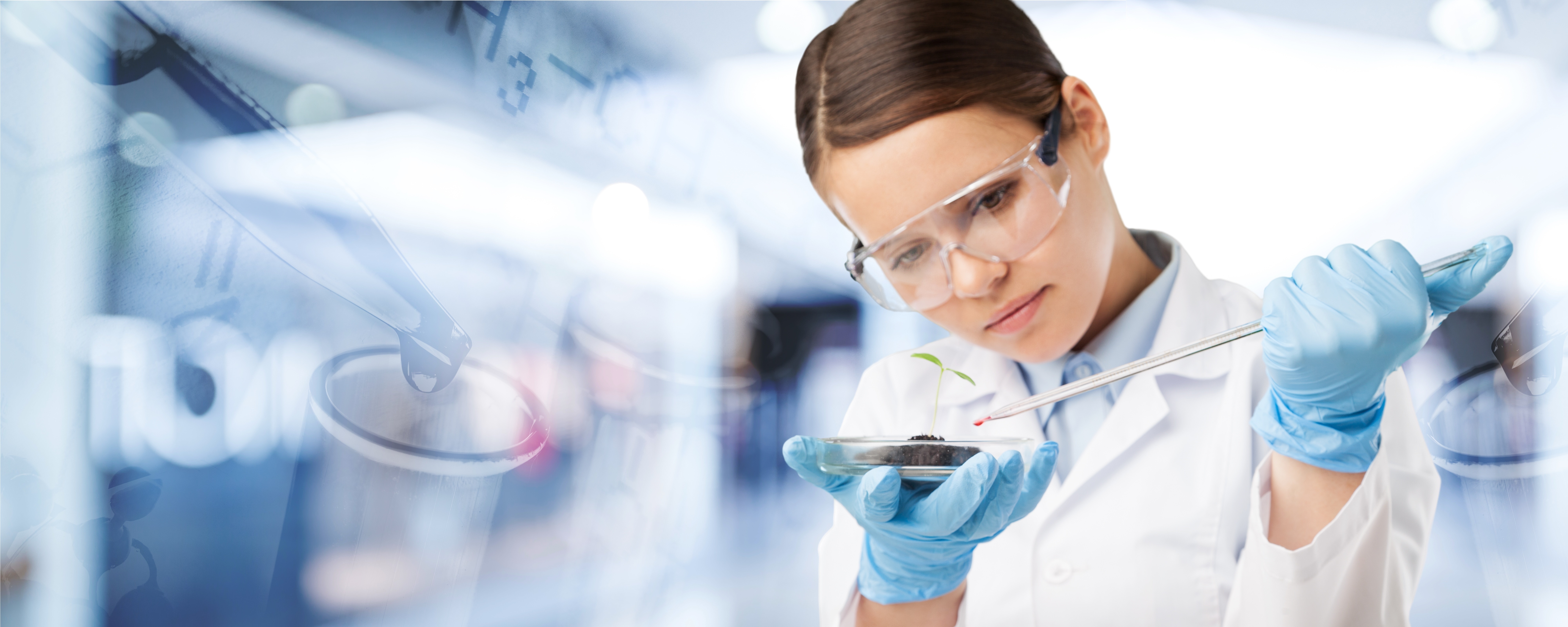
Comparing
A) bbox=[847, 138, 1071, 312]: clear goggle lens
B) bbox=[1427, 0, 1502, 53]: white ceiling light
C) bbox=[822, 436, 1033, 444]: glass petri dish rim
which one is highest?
bbox=[1427, 0, 1502, 53]: white ceiling light

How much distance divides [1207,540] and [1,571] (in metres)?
2.61

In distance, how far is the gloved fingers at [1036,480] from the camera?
3.04ft

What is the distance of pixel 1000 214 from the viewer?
3.46 ft

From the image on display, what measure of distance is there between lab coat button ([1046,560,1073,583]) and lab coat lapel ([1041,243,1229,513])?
7 cm

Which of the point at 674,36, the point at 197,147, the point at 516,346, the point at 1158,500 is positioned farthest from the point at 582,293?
the point at 1158,500

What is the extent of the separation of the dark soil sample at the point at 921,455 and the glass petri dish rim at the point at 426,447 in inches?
48.2

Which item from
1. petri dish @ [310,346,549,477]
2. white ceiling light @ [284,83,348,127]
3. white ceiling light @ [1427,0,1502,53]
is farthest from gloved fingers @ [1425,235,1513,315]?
white ceiling light @ [284,83,348,127]

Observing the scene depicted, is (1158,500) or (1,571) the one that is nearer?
(1158,500)

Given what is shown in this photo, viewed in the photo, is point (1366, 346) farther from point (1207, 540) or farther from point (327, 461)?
point (327, 461)

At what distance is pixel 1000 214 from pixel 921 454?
1.17 ft

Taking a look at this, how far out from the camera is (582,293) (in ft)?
6.43

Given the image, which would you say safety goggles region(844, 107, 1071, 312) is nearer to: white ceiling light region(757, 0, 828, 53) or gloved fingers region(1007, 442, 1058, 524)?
gloved fingers region(1007, 442, 1058, 524)

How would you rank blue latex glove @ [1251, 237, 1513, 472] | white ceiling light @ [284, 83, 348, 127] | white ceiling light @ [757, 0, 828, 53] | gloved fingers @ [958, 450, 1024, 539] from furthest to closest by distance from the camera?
white ceiling light @ [284, 83, 348, 127]
white ceiling light @ [757, 0, 828, 53]
gloved fingers @ [958, 450, 1024, 539]
blue latex glove @ [1251, 237, 1513, 472]

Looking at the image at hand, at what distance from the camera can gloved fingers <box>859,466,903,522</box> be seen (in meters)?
0.90
